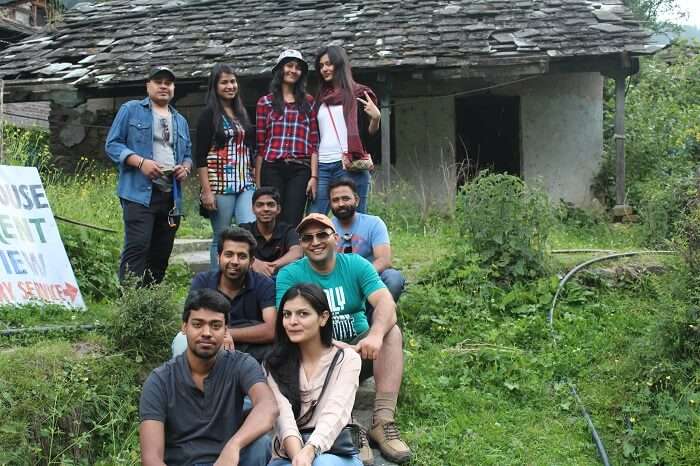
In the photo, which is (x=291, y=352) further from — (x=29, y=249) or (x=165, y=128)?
(x=29, y=249)

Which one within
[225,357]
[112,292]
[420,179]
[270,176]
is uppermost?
[270,176]

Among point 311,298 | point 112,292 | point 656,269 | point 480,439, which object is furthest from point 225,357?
point 656,269

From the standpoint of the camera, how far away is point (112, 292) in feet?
21.6

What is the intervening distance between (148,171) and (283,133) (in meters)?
0.99

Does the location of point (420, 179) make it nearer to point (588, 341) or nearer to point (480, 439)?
point (588, 341)

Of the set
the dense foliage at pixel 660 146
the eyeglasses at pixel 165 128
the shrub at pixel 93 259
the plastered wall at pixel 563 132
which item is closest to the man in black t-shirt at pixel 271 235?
the eyeglasses at pixel 165 128

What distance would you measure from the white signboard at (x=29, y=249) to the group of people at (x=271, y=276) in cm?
83

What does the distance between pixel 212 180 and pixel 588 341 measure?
9.82ft

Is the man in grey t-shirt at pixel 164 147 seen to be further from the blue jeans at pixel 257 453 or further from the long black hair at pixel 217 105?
the blue jeans at pixel 257 453

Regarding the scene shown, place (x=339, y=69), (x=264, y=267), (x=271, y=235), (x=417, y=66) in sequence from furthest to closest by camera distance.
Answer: (x=417, y=66)
(x=339, y=69)
(x=271, y=235)
(x=264, y=267)

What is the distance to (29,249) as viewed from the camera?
5809 mm

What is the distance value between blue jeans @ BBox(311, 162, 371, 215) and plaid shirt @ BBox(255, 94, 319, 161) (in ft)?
0.59

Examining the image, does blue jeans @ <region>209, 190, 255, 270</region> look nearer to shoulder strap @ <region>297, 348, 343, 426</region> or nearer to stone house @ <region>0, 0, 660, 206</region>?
shoulder strap @ <region>297, 348, 343, 426</region>

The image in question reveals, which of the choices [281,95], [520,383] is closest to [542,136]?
[281,95]
